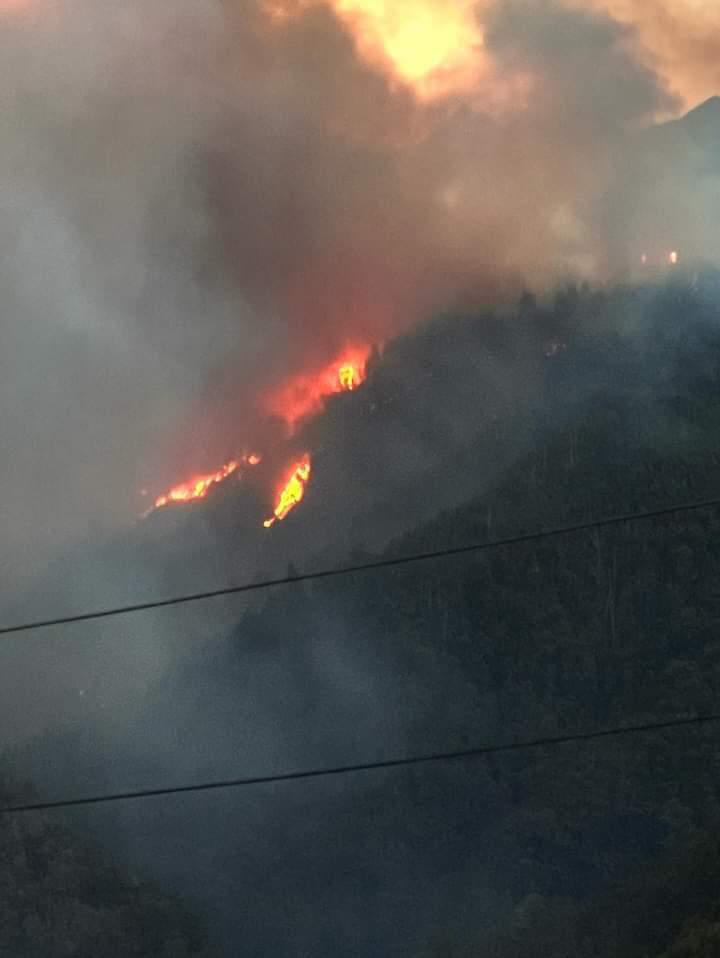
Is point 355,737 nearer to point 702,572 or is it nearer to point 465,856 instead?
point 465,856

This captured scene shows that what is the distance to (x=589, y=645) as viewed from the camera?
439ft

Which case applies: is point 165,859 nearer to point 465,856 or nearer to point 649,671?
point 465,856

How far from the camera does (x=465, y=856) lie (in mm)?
109188

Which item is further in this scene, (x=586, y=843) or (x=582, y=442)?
(x=582, y=442)

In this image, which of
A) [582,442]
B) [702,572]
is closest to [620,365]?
[582,442]

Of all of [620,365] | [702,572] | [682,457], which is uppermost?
[620,365]

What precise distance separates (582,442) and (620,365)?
14.9 m

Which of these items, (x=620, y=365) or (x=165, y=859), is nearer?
(x=165, y=859)

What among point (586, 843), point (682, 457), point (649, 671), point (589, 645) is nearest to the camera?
point (586, 843)

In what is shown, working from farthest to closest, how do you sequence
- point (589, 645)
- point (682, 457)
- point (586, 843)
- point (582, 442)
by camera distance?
1. point (582, 442)
2. point (682, 457)
3. point (589, 645)
4. point (586, 843)

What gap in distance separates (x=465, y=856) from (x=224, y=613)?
2198 inches

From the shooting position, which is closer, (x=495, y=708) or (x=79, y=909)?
(x=79, y=909)

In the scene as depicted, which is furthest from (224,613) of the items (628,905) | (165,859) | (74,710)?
(628,905)

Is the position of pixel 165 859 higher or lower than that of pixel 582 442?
lower
